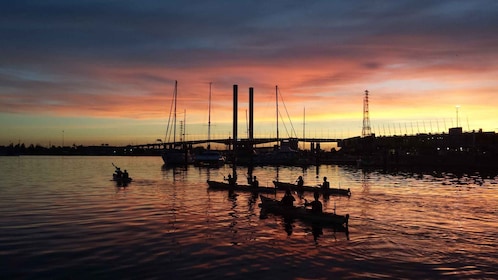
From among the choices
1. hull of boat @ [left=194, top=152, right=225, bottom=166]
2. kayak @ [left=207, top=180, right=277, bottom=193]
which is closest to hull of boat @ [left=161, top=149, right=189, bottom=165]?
hull of boat @ [left=194, top=152, right=225, bottom=166]

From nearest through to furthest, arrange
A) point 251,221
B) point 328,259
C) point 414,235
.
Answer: point 328,259, point 414,235, point 251,221

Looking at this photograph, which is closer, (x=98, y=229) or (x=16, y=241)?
(x=16, y=241)

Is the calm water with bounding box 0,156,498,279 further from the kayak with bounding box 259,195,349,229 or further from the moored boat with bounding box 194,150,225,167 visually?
the moored boat with bounding box 194,150,225,167

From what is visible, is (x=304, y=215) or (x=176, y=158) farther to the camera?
(x=176, y=158)

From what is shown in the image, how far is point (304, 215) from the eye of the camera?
3231 cm

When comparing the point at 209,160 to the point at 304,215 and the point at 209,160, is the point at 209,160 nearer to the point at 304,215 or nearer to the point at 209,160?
the point at 209,160

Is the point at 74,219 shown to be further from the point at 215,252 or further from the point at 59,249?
the point at 215,252

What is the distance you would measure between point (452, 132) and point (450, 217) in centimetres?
15950

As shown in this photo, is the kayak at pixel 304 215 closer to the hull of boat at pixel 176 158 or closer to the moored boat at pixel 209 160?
the moored boat at pixel 209 160

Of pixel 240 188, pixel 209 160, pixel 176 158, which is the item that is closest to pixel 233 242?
pixel 240 188

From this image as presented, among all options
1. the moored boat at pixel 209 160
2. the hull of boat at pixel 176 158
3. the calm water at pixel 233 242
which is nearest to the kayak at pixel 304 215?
the calm water at pixel 233 242

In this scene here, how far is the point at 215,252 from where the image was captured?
76.2 ft

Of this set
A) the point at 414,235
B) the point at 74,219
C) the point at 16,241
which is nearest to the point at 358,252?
the point at 414,235

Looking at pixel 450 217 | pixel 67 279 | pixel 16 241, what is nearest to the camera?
pixel 67 279
